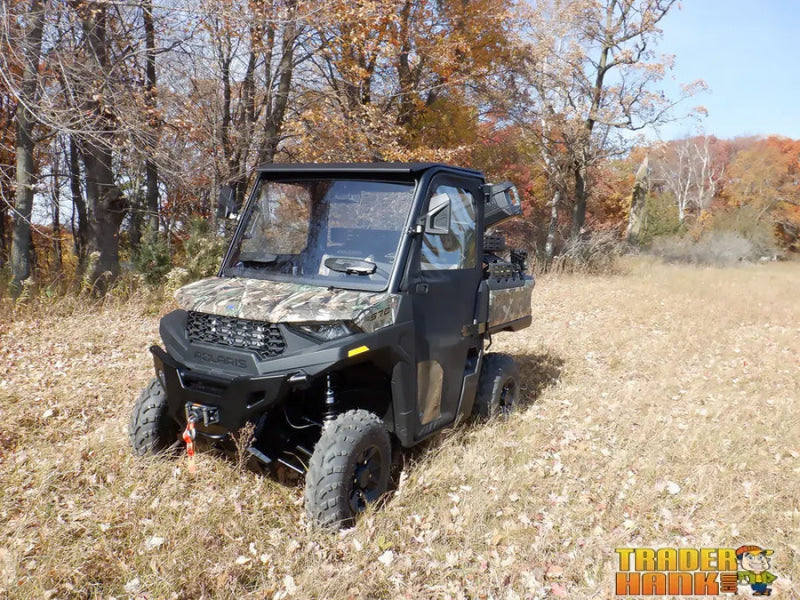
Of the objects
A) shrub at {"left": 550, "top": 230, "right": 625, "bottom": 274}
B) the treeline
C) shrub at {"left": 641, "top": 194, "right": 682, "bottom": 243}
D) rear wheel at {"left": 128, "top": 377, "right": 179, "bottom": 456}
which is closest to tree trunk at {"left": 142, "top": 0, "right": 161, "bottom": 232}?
the treeline

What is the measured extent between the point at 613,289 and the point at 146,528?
12.9m

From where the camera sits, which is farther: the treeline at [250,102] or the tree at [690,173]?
the tree at [690,173]

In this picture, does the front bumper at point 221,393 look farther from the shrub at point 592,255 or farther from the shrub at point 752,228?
the shrub at point 752,228

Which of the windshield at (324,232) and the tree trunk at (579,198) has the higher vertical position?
the tree trunk at (579,198)

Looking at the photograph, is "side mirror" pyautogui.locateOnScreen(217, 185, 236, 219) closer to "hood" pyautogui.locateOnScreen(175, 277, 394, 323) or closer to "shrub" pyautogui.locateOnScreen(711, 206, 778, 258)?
"hood" pyautogui.locateOnScreen(175, 277, 394, 323)

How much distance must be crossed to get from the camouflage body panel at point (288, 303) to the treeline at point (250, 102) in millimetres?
4926

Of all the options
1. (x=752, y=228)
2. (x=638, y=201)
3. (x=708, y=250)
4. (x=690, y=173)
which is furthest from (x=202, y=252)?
(x=690, y=173)

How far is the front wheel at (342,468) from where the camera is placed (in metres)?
3.23

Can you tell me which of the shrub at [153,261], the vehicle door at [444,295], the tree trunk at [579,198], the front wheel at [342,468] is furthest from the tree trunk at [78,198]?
the tree trunk at [579,198]

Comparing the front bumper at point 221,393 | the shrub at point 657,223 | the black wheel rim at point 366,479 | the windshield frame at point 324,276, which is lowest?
the black wheel rim at point 366,479

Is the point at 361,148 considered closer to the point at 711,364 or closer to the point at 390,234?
the point at 711,364

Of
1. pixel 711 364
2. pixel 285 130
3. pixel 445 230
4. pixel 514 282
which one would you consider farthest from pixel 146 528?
pixel 285 130

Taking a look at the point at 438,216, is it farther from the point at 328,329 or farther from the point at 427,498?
the point at 427,498

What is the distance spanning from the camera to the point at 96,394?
5188mm
